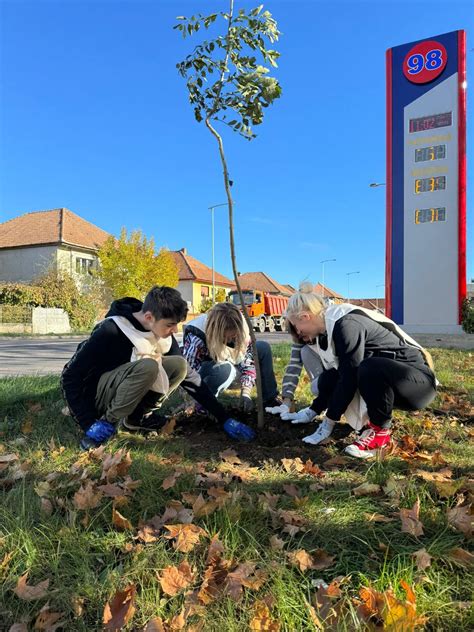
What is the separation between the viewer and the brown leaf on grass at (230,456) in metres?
2.61

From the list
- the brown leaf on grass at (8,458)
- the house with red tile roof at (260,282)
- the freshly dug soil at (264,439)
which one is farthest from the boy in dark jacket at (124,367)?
the house with red tile roof at (260,282)

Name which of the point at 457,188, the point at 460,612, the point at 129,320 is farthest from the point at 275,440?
the point at 457,188

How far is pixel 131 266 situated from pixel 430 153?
2265 cm

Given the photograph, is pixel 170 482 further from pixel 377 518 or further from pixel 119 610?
pixel 377 518

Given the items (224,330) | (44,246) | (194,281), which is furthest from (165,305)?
(194,281)

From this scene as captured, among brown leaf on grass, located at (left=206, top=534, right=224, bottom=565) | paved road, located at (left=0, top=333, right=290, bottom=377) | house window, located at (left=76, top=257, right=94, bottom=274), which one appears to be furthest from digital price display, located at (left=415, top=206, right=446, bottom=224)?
house window, located at (left=76, top=257, right=94, bottom=274)

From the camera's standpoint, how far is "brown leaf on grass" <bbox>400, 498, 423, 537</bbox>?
1.67 m

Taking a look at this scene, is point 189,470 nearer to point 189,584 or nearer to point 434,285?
point 189,584

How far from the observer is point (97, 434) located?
113 inches

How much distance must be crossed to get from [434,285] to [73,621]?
1470cm

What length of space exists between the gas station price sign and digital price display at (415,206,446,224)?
0.01 metres

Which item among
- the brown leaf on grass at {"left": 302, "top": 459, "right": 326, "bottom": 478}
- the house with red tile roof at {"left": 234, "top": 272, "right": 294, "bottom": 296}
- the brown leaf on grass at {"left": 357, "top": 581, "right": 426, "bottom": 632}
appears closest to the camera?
the brown leaf on grass at {"left": 357, "top": 581, "right": 426, "bottom": 632}

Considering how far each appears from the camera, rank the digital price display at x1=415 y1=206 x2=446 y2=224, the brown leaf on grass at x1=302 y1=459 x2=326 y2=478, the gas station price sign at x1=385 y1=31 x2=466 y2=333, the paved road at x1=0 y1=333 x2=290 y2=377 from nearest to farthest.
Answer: the brown leaf on grass at x1=302 y1=459 x2=326 y2=478 < the paved road at x1=0 y1=333 x2=290 y2=377 < the gas station price sign at x1=385 y1=31 x2=466 y2=333 < the digital price display at x1=415 y1=206 x2=446 y2=224

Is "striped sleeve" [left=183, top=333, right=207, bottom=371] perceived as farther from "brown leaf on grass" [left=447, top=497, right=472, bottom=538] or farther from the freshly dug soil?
"brown leaf on grass" [left=447, top=497, right=472, bottom=538]
